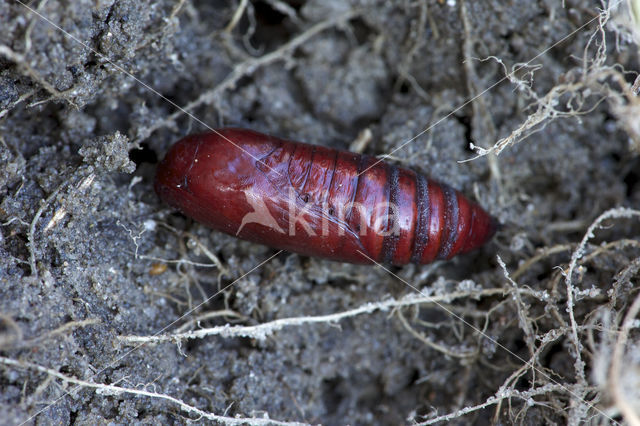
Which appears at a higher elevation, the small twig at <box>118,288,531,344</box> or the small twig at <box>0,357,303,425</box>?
the small twig at <box>118,288,531,344</box>

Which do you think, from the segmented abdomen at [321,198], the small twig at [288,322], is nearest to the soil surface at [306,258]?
the small twig at [288,322]

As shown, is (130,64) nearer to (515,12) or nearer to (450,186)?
(450,186)

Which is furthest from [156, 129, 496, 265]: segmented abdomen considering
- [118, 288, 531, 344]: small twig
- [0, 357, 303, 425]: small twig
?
[0, 357, 303, 425]: small twig

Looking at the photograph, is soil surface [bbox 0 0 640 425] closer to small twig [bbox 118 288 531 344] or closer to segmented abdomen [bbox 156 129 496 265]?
small twig [bbox 118 288 531 344]

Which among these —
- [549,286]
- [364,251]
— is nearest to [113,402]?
[364,251]

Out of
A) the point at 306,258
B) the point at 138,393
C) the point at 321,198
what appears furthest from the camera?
the point at 306,258

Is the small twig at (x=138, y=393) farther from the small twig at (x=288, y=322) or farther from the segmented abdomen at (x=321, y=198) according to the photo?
the segmented abdomen at (x=321, y=198)

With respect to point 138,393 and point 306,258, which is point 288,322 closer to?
point 306,258

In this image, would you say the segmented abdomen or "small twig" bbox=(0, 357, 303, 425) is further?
the segmented abdomen

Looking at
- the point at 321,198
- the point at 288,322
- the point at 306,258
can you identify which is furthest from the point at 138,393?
the point at 321,198

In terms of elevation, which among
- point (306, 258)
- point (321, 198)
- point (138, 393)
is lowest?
point (138, 393)

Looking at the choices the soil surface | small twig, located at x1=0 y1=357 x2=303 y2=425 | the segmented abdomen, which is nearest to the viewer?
small twig, located at x1=0 y1=357 x2=303 y2=425
